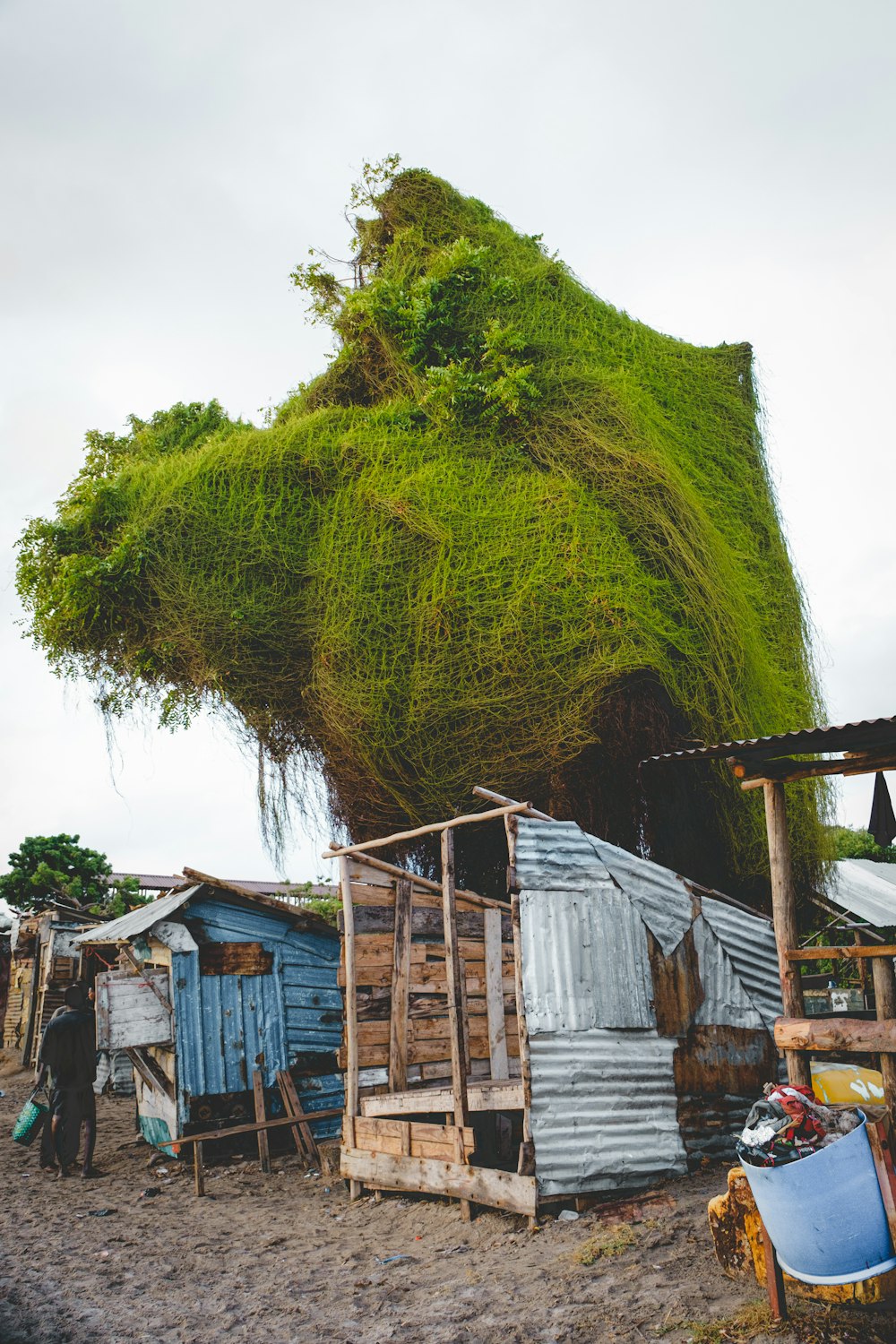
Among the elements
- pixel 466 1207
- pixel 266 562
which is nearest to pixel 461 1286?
pixel 466 1207

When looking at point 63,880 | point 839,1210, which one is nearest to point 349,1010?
point 839,1210

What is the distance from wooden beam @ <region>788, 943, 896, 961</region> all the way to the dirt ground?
1655 millimetres

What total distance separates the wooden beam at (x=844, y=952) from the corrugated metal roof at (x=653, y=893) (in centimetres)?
193

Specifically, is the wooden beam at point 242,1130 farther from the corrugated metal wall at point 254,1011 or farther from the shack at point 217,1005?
the corrugated metal wall at point 254,1011

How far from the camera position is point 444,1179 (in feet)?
23.7

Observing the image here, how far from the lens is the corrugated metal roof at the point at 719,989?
7.68m

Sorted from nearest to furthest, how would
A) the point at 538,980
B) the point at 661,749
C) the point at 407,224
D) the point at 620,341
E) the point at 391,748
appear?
the point at 538,980 → the point at 661,749 → the point at 391,748 → the point at 620,341 → the point at 407,224

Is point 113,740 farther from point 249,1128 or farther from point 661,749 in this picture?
point 661,749

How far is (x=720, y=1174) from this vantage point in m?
6.93

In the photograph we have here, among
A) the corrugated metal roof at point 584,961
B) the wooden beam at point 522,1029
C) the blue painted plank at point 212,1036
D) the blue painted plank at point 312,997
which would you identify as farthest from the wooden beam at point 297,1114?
the corrugated metal roof at point 584,961

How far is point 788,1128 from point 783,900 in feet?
6.37

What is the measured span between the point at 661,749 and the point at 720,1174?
3.59m

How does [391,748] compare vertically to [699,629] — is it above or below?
below

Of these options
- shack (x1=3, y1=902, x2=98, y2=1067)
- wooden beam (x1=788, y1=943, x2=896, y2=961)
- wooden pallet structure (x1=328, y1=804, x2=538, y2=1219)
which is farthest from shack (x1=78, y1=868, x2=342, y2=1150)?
wooden beam (x1=788, y1=943, x2=896, y2=961)
